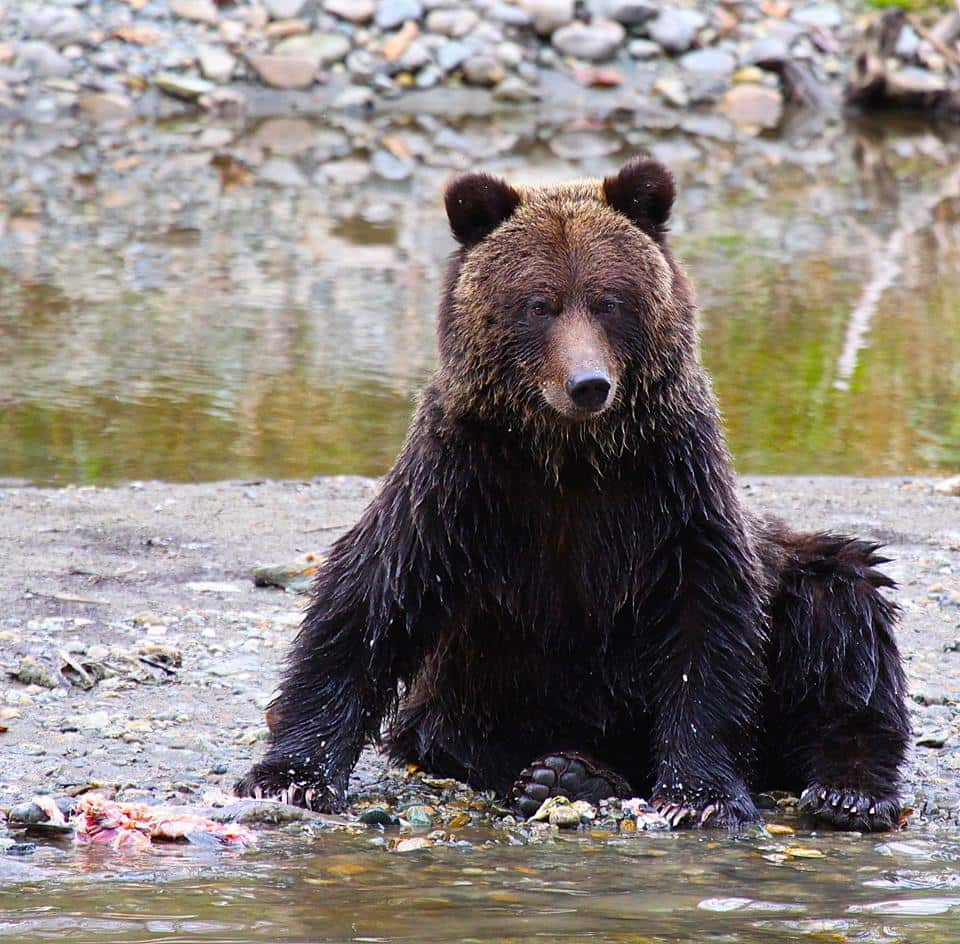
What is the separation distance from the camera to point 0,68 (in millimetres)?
27797

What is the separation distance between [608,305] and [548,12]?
24.6m

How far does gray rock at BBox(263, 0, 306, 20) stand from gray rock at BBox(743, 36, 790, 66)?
8.02m

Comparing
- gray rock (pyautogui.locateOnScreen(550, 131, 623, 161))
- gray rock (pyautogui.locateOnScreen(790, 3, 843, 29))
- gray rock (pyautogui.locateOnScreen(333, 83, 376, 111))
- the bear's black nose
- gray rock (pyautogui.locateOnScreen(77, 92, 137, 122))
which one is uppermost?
gray rock (pyautogui.locateOnScreen(790, 3, 843, 29))

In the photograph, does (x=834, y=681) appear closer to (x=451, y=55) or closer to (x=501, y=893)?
(x=501, y=893)

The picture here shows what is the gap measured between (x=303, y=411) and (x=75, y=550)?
13.5 feet

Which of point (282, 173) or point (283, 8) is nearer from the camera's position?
point (282, 173)

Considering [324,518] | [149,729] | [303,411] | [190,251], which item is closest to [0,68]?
[190,251]

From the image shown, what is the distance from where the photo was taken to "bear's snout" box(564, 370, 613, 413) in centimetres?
517

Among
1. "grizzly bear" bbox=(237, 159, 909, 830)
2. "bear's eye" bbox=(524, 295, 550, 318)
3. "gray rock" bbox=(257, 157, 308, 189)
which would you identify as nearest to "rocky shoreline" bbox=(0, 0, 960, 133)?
"gray rock" bbox=(257, 157, 308, 189)

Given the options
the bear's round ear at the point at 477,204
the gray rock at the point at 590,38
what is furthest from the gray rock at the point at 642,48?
the bear's round ear at the point at 477,204

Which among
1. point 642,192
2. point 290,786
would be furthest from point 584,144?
point 290,786

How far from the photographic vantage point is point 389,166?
24.2 metres

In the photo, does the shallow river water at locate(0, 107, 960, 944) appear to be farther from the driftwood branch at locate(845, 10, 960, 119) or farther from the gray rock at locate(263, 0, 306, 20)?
the gray rock at locate(263, 0, 306, 20)

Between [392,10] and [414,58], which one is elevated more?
[392,10]
